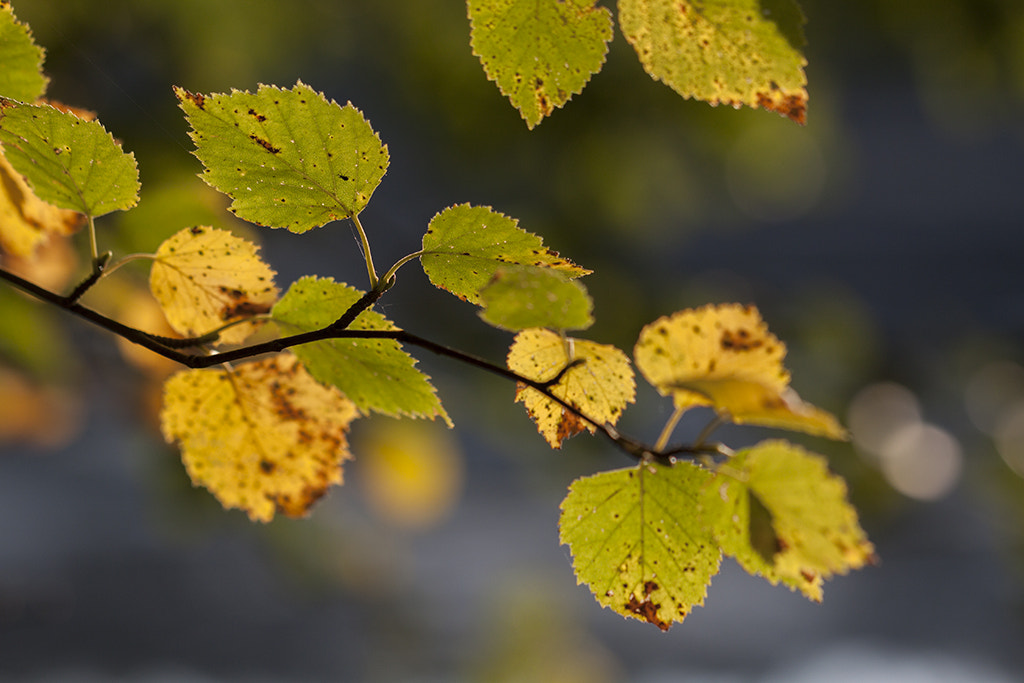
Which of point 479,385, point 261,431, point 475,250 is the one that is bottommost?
point 479,385

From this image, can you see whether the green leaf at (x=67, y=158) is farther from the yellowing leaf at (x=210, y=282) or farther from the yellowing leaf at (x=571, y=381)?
the yellowing leaf at (x=571, y=381)

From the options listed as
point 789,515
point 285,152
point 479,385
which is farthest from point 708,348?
point 479,385

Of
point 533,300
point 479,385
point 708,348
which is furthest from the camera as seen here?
point 479,385

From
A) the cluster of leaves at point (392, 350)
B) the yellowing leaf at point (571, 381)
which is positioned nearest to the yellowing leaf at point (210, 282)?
the cluster of leaves at point (392, 350)

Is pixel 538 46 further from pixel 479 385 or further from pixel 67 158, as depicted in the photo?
pixel 479 385

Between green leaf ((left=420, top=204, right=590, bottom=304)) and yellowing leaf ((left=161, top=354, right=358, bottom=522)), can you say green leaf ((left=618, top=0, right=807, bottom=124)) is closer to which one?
green leaf ((left=420, top=204, right=590, bottom=304))

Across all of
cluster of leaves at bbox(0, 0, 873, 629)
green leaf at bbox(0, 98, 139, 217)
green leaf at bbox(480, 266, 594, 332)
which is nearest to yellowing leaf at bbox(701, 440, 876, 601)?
cluster of leaves at bbox(0, 0, 873, 629)
